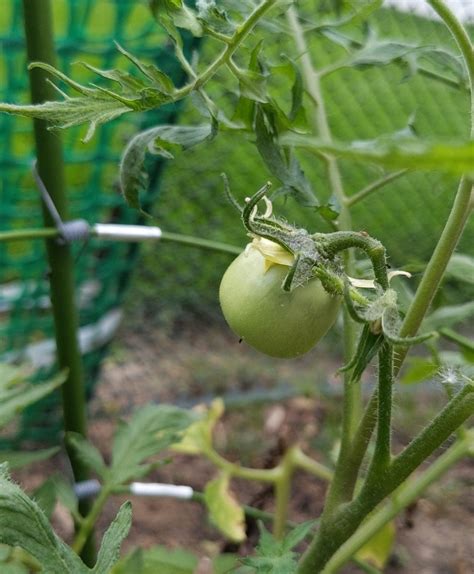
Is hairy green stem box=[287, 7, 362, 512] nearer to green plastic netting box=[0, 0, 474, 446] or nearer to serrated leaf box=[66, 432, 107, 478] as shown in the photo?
green plastic netting box=[0, 0, 474, 446]

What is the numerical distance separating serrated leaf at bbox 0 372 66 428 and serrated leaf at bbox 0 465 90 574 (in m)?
0.19

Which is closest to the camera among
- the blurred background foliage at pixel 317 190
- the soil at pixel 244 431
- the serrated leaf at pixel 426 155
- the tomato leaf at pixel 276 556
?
the serrated leaf at pixel 426 155

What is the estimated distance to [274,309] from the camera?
1.60 ft

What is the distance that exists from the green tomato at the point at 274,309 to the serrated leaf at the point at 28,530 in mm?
188

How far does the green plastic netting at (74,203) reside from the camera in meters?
1.06

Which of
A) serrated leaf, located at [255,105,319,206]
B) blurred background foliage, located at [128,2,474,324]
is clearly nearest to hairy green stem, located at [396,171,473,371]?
serrated leaf, located at [255,105,319,206]

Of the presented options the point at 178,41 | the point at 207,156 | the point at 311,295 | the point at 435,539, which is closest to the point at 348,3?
the point at 178,41

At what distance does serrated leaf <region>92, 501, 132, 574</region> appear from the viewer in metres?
0.52

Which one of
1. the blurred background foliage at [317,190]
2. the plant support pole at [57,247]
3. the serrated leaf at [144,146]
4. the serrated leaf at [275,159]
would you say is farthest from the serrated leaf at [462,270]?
the blurred background foliage at [317,190]

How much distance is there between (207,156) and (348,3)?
51.0 inches

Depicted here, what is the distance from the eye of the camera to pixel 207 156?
2031 mm

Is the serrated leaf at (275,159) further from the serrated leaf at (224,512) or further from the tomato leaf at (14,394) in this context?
the serrated leaf at (224,512)

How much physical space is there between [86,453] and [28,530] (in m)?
0.31

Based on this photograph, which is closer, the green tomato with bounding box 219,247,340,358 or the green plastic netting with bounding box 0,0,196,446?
the green tomato with bounding box 219,247,340,358
